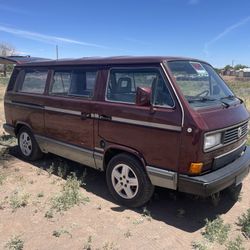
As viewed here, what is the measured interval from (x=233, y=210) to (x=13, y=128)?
462 centimetres

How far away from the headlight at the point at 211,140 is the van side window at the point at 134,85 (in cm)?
59

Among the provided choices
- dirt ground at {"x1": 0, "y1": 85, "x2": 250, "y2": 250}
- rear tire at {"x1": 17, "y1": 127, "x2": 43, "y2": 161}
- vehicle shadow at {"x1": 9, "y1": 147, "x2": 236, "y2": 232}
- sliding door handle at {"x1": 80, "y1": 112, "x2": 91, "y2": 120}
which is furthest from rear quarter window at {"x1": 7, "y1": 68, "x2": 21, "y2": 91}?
vehicle shadow at {"x1": 9, "y1": 147, "x2": 236, "y2": 232}

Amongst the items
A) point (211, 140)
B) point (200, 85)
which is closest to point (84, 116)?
point (200, 85)

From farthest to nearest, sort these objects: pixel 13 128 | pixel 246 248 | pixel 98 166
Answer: pixel 13 128 → pixel 98 166 → pixel 246 248

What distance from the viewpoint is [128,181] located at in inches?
195

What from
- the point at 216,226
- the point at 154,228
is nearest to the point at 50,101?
the point at 154,228

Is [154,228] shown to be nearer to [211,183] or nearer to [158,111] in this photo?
[211,183]

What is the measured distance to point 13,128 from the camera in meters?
7.31

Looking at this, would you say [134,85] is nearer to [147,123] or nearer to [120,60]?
[120,60]

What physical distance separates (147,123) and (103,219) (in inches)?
55.4

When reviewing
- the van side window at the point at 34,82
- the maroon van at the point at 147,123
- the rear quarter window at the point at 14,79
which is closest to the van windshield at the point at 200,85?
the maroon van at the point at 147,123

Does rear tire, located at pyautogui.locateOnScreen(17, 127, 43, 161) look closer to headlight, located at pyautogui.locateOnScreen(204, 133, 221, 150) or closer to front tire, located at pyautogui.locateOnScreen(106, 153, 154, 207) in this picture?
front tire, located at pyautogui.locateOnScreen(106, 153, 154, 207)

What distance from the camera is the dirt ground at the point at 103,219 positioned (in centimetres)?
415

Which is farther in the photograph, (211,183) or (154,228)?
(154,228)
